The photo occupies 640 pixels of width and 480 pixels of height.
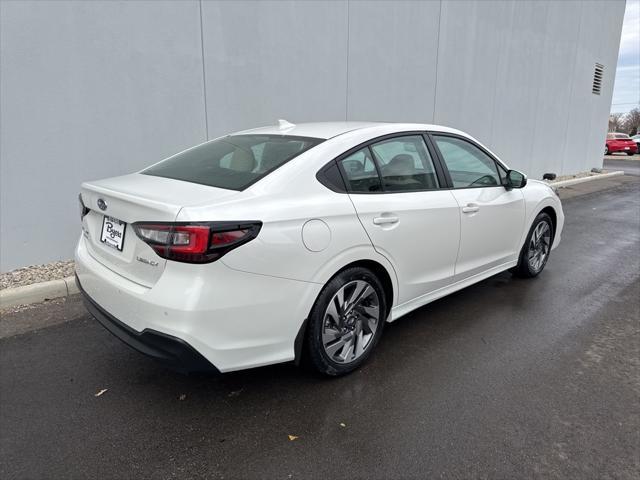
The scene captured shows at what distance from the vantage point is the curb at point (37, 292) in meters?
4.17

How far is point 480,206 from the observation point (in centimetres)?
391

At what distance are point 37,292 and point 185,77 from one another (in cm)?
289

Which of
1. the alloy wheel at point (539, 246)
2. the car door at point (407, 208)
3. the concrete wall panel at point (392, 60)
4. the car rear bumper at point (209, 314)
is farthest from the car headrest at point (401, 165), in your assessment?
the concrete wall panel at point (392, 60)

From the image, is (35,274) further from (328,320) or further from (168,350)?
(328,320)

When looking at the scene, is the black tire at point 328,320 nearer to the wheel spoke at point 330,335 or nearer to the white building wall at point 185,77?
the wheel spoke at point 330,335

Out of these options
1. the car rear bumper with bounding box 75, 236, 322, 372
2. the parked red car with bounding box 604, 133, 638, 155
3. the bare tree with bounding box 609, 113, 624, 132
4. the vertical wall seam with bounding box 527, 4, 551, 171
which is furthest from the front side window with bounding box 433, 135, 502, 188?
the bare tree with bounding box 609, 113, 624, 132

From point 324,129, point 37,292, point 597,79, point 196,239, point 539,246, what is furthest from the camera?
point 597,79

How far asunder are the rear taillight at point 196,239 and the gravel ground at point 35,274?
291 centimetres

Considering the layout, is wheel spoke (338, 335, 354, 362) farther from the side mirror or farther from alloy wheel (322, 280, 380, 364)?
the side mirror

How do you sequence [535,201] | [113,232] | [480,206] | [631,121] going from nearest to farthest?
[113,232] < [480,206] < [535,201] < [631,121]

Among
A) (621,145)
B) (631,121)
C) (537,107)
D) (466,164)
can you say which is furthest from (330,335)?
(631,121)

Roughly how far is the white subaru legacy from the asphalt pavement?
0.36 metres

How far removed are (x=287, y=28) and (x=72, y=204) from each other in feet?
11.9

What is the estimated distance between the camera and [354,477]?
225 cm
